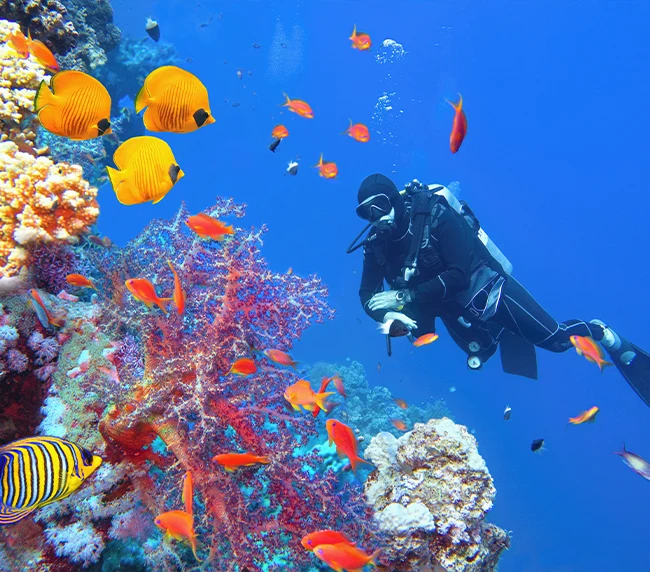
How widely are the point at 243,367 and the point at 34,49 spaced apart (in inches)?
158

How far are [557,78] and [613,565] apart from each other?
92.0 metres

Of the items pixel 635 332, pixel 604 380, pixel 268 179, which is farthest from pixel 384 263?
pixel 268 179

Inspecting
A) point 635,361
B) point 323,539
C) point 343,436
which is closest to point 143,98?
point 343,436

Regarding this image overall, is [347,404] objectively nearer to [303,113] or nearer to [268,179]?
[303,113]

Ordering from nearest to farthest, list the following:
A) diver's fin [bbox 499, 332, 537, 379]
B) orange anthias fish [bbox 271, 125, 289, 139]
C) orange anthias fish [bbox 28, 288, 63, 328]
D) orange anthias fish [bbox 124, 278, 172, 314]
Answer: orange anthias fish [bbox 124, 278, 172, 314] → orange anthias fish [bbox 28, 288, 63, 328] → orange anthias fish [bbox 271, 125, 289, 139] → diver's fin [bbox 499, 332, 537, 379]

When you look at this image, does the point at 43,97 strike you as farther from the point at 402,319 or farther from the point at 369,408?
the point at 369,408

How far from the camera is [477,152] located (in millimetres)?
94062

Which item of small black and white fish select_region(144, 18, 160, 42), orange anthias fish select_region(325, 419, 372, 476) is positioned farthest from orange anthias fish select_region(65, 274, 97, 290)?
small black and white fish select_region(144, 18, 160, 42)

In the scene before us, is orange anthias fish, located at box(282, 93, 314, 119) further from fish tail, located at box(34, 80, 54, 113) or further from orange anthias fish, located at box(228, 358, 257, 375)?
orange anthias fish, located at box(228, 358, 257, 375)

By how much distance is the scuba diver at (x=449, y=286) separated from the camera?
5.39 metres

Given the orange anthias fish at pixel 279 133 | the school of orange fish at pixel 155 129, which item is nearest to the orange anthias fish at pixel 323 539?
the school of orange fish at pixel 155 129

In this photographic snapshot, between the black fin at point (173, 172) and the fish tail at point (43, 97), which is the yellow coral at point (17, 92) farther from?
the black fin at point (173, 172)

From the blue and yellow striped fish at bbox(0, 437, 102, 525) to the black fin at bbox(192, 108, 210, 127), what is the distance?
2102 millimetres

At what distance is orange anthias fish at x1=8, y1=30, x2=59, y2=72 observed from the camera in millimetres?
3910
